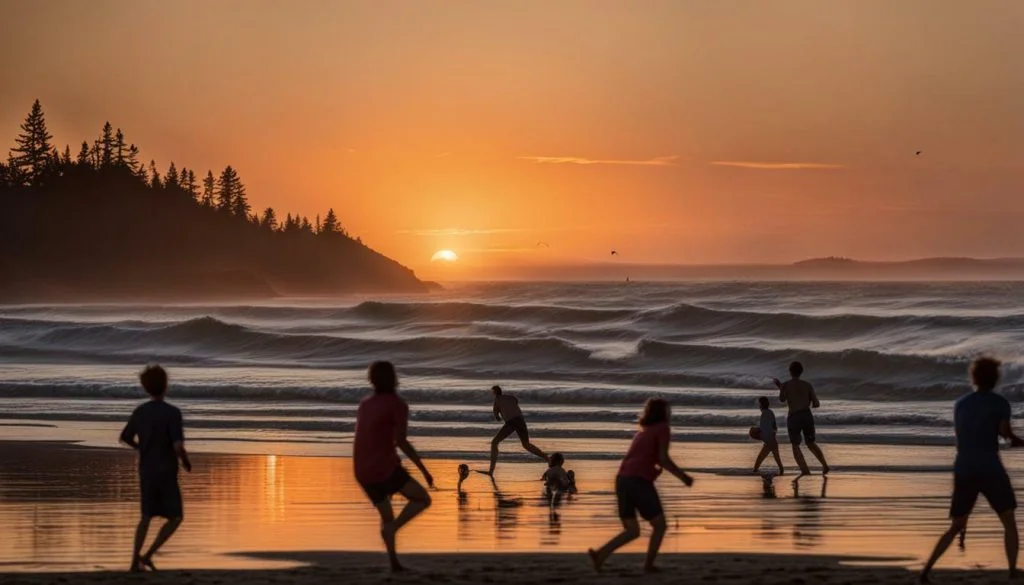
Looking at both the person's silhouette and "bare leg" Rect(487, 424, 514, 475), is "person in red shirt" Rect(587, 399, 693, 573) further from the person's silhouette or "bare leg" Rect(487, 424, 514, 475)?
"bare leg" Rect(487, 424, 514, 475)

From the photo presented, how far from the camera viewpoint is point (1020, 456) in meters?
22.4

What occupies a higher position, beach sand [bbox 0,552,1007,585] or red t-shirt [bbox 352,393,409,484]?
red t-shirt [bbox 352,393,409,484]

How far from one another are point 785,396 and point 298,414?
14.0m

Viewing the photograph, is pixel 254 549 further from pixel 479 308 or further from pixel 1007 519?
pixel 479 308

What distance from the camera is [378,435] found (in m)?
11.3

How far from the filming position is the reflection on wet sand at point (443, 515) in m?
13.7

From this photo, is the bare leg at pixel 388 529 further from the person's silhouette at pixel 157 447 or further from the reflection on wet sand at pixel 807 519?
the reflection on wet sand at pixel 807 519

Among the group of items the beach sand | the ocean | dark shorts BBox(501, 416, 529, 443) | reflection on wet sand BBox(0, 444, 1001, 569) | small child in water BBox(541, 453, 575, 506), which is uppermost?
the ocean

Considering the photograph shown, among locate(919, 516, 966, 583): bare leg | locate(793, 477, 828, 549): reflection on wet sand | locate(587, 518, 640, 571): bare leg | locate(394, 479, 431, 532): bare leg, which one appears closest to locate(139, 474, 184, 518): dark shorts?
locate(394, 479, 431, 532): bare leg

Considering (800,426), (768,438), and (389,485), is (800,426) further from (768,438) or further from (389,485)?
(389,485)

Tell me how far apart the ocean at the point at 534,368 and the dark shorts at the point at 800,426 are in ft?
3.25

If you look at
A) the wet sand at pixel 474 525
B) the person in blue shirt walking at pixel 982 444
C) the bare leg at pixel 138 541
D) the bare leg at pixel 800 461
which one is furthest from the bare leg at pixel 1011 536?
the bare leg at pixel 800 461

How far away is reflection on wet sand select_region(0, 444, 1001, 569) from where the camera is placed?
13.7 meters

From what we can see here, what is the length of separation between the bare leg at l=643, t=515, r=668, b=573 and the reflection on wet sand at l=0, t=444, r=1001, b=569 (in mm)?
1674
